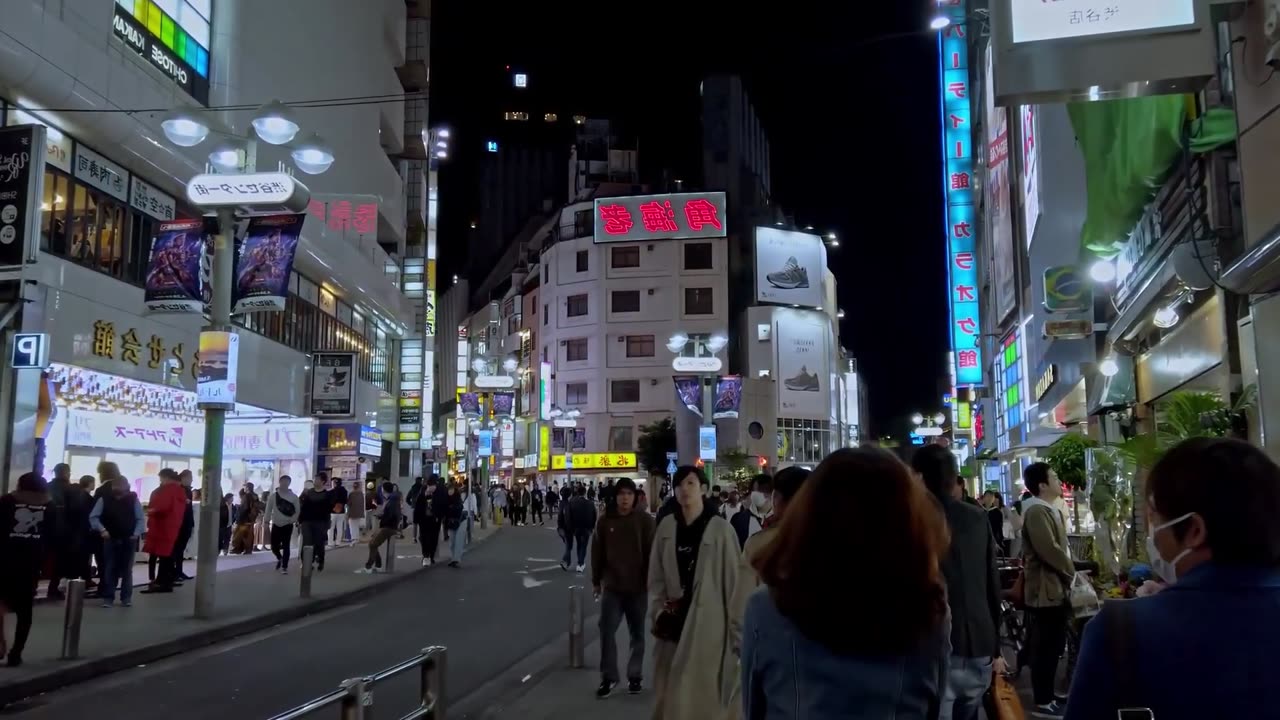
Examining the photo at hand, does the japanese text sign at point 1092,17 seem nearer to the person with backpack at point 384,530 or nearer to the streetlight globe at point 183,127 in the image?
the streetlight globe at point 183,127

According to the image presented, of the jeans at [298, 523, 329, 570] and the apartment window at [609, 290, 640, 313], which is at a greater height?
the apartment window at [609, 290, 640, 313]

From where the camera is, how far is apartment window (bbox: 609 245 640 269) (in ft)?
229

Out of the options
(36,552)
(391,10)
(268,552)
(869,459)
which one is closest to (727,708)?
(869,459)

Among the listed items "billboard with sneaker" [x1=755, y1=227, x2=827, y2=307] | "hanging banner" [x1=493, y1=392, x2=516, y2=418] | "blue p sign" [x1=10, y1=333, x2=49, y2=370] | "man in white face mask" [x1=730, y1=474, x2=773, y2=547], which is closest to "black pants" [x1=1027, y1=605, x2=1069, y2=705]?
"man in white face mask" [x1=730, y1=474, x2=773, y2=547]

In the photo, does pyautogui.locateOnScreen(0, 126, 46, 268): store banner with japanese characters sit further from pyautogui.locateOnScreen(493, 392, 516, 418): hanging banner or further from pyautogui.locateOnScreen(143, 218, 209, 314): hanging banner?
pyautogui.locateOnScreen(493, 392, 516, 418): hanging banner

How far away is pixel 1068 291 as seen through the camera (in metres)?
18.5

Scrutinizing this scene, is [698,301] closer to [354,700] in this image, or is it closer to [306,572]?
[306,572]

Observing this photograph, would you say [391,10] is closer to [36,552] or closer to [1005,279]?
[1005,279]

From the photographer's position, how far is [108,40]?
19641 mm

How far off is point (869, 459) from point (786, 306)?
69.8 meters

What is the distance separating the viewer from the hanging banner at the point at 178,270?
1491cm

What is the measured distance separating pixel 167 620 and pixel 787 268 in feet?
201

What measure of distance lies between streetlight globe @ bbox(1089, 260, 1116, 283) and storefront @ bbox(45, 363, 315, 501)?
53.4ft

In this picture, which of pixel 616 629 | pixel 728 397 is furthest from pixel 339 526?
pixel 616 629
